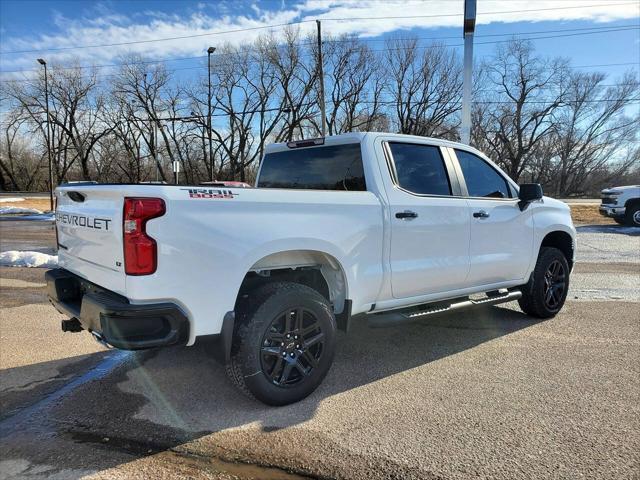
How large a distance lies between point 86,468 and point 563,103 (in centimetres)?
5898

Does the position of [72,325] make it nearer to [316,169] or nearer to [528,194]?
[316,169]

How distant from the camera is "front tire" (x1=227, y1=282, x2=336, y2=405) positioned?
3.21 meters

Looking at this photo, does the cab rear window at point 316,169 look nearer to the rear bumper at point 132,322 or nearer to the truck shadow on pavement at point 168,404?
the truck shadow on pavement at point 168,404

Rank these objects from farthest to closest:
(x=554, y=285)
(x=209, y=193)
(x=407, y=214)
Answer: (x=554, y=285)
(x=407, y=214)
(x=209, y=193)

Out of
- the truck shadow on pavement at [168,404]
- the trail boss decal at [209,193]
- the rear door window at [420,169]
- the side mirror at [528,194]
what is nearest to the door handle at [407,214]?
the rear door window at [420,169]

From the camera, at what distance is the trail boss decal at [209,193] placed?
9.52ft

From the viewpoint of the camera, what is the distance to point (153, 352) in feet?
15.0

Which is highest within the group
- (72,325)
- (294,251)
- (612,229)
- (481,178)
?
(481,178)

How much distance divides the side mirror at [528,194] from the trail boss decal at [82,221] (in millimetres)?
4111

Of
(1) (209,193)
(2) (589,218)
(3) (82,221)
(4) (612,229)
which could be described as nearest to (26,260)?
(3) (82,221)

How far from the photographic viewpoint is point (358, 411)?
11.0ft

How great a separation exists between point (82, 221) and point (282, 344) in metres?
1.65

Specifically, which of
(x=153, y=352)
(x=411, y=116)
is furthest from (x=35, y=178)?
(x=153, y=352)

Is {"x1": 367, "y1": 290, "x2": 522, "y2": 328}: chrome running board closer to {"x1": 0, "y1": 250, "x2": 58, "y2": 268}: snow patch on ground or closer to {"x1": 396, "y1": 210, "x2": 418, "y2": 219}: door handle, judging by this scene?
{"x1": 396, "y1": 210, "x2": 418, "y2": 219}: door handle
